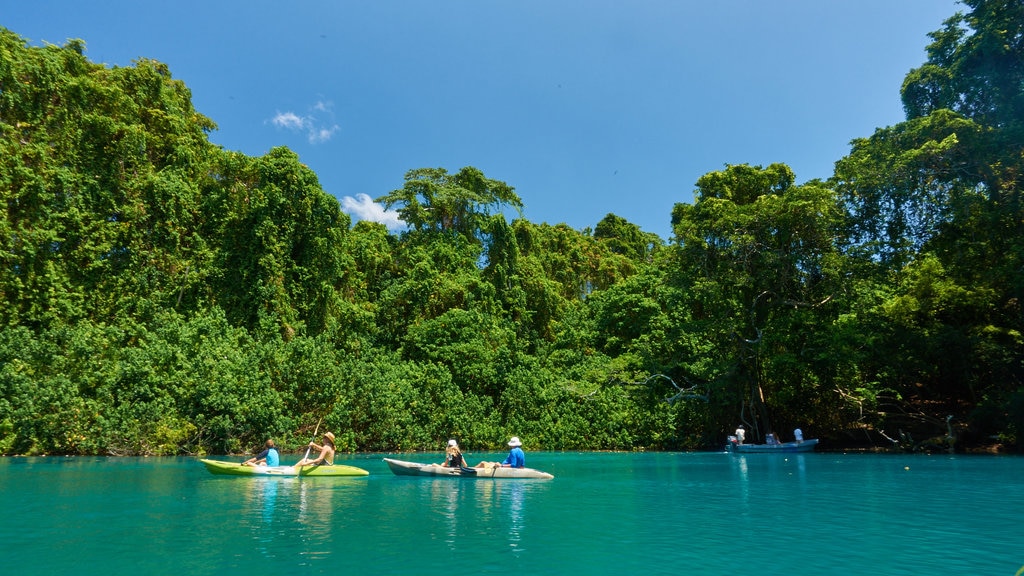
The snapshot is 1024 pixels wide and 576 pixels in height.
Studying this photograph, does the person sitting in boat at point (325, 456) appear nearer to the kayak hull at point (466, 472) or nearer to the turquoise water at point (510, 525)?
the turquoise water at point (510, 525)

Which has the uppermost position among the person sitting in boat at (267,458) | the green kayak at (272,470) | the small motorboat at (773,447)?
the person sitting in boat at (267,458)

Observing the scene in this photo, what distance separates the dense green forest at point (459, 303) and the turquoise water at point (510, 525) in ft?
26.5

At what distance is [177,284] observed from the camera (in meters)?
28.6

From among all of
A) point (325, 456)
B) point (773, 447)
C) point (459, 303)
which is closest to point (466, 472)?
point (325, 456)

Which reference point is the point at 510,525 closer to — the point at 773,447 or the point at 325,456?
the point at 325,456

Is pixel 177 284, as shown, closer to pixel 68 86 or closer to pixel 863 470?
pixel 68 86

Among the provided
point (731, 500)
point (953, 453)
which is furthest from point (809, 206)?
point (731, 500)

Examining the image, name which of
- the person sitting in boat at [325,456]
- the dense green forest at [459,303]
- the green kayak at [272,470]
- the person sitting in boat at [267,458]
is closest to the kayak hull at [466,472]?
the green kayak at [272,470]

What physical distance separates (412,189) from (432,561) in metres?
33.6

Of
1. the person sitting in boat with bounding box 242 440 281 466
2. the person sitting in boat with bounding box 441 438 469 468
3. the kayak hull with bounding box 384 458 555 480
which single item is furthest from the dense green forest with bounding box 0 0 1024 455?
the person sitting in boat with bounding box 441 438 469 468

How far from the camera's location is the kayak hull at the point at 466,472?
15547 mm

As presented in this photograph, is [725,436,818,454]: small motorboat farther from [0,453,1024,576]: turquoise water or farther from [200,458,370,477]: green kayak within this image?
[200,458,370,477]: green kayak

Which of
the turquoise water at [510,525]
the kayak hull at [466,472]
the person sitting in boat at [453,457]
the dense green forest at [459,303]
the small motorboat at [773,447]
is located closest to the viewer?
the turquoise water at [510,525]

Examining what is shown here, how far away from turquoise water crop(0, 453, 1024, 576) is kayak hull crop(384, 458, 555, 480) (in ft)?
1.62
